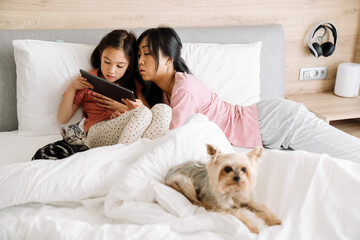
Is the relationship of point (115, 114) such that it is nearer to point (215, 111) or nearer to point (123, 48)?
point (123, 48)

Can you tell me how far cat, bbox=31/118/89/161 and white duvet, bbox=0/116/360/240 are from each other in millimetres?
201

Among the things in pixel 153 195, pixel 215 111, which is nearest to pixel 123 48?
pixel 215 111

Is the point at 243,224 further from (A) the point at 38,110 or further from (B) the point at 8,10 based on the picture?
(B) the point at 8,10

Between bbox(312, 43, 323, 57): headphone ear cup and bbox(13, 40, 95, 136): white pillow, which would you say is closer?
bbox(13, 40, 95, 136): white pillow

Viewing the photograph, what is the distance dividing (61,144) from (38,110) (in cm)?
43

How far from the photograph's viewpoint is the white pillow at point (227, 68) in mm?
1899

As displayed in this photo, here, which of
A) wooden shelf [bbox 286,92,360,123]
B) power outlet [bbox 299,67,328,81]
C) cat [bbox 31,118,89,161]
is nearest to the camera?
cat [bbox 31,118,89,161]

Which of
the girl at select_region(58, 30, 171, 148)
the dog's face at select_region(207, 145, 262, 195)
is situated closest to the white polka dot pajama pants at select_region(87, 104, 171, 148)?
the girl at select_region(58, 30, 171, 148)

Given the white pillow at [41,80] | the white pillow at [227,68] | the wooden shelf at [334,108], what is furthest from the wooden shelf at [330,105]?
the white pillow at [41,80]

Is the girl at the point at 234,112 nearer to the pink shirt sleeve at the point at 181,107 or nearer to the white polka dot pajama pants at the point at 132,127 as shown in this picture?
the pink shirt sleeve at the point at 181,107

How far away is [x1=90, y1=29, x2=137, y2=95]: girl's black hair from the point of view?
63.9 inches

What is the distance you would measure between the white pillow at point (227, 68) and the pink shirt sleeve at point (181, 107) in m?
0.40

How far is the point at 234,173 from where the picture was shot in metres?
0.76

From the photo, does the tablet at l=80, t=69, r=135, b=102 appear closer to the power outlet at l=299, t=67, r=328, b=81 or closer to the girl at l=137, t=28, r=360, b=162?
the girl at l=137, t=28, r=360, b=162
